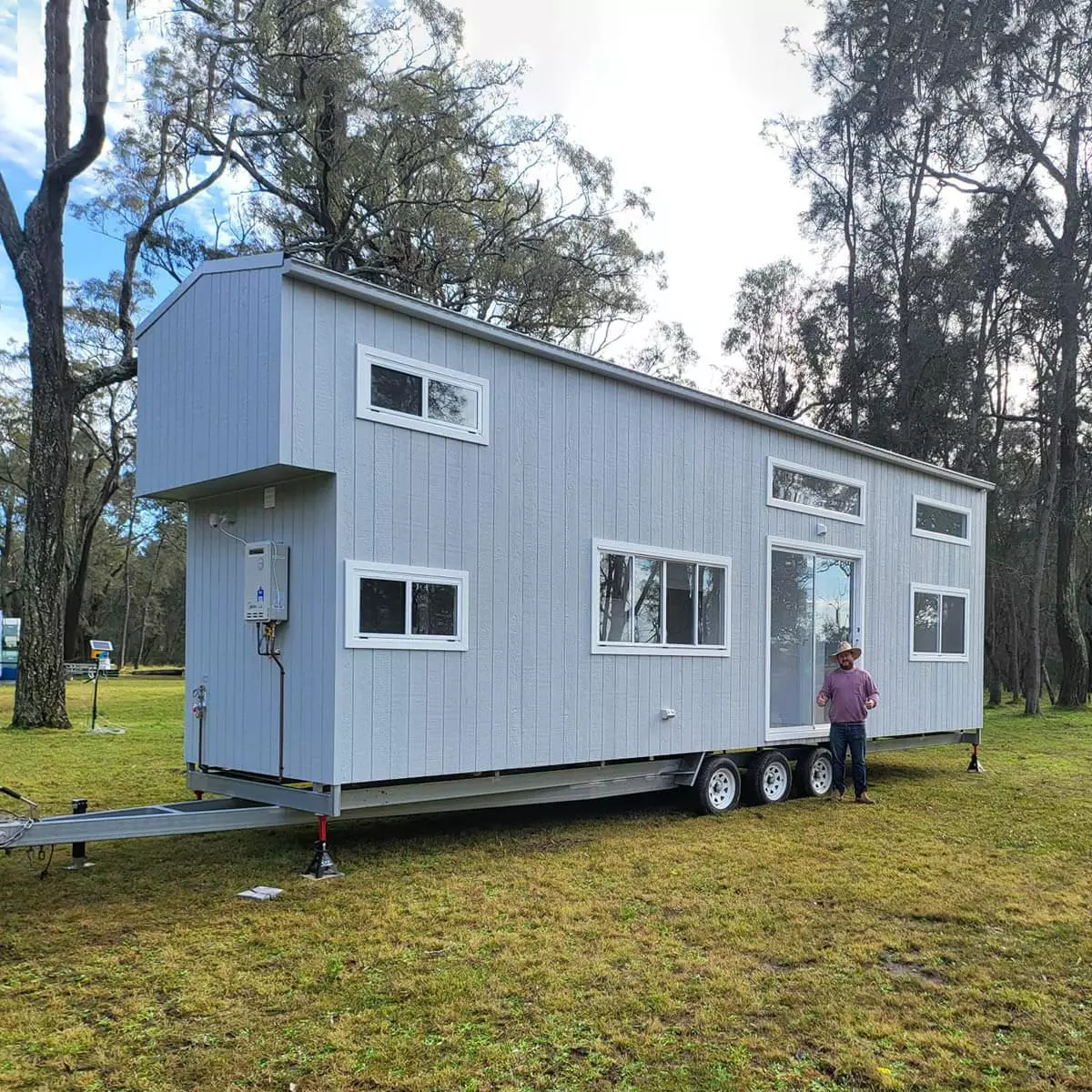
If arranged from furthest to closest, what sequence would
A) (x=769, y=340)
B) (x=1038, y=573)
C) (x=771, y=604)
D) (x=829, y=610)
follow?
(x=769, y=340) → (x=1038, y=573) → (x=829, y=610) → (x=771, y=604)

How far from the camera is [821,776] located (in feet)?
31.2

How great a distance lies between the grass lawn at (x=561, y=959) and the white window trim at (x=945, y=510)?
3.95 meters

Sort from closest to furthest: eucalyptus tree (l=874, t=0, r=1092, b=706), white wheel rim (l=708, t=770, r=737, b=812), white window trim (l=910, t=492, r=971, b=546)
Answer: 1. white wheel rim (l=708, t=770, r=737, b=812)
2. white window trim (l=910, t=492, r=971, b=546)
3. eucalyptus tree (l=874, t=0, r=1092, b=706)

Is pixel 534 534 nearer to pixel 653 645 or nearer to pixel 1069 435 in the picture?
pixel 653 645

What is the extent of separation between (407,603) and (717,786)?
12.1 ft

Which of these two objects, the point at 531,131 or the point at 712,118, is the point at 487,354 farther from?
the point at 531,131

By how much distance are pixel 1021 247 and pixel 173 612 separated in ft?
151

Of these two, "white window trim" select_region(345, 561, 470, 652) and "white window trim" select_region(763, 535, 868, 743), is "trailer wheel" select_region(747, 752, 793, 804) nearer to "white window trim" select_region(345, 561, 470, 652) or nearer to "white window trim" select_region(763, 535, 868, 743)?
"white window trim" select_region(763, 535, 868, 743)

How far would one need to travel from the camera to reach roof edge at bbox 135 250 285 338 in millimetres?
5961

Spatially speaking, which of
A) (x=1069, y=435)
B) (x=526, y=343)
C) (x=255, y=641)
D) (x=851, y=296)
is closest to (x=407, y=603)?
(x=255, y=641)

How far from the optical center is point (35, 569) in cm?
1505

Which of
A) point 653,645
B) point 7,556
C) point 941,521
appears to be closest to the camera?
point 653,645

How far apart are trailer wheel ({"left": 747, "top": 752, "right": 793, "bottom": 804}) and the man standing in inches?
23.9

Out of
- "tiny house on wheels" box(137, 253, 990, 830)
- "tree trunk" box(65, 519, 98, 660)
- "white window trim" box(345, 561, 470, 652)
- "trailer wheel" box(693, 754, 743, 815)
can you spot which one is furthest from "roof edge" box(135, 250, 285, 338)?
"tree trunk" box(65, 519, 98, 660)
